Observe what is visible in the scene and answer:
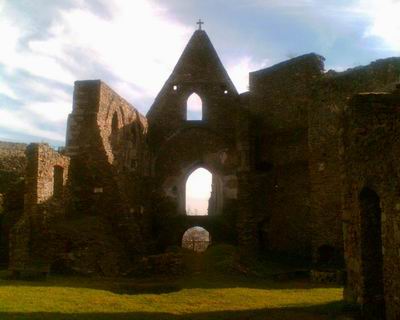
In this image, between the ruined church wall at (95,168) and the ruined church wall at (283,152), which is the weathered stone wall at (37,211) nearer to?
the ruined church wall at (95,168)

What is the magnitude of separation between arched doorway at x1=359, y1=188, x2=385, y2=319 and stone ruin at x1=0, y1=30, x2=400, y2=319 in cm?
2

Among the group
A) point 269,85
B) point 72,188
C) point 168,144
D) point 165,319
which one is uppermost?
point 269,85

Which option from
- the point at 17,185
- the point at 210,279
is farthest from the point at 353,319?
the point at 17,185

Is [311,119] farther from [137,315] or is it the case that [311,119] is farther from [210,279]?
[137,315]

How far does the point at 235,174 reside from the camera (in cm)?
2648

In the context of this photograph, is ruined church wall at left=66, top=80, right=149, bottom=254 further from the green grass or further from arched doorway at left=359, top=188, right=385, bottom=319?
arched doorway at left=359, top=188, right=385, bottom=319

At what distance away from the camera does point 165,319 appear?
9.48 m

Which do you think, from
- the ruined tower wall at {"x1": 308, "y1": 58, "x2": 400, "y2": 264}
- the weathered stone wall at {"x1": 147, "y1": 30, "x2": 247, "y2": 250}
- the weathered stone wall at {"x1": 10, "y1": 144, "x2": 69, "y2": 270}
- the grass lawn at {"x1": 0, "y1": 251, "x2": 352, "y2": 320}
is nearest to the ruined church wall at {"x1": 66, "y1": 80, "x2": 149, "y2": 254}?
the weathered stone wall at {"x1": 10, "y1": 144, "x2": 69, "y2": 270}

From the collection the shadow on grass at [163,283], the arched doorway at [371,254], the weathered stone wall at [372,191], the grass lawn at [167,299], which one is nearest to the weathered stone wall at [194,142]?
the shadow on grass at [163,283]

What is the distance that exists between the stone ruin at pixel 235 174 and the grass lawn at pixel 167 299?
4.92 ft

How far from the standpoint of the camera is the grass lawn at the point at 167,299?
392 inches

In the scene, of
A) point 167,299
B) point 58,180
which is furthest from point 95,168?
point 167,299

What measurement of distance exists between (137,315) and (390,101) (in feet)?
20.9

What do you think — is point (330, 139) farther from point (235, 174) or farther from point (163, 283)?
point (163, 283)
